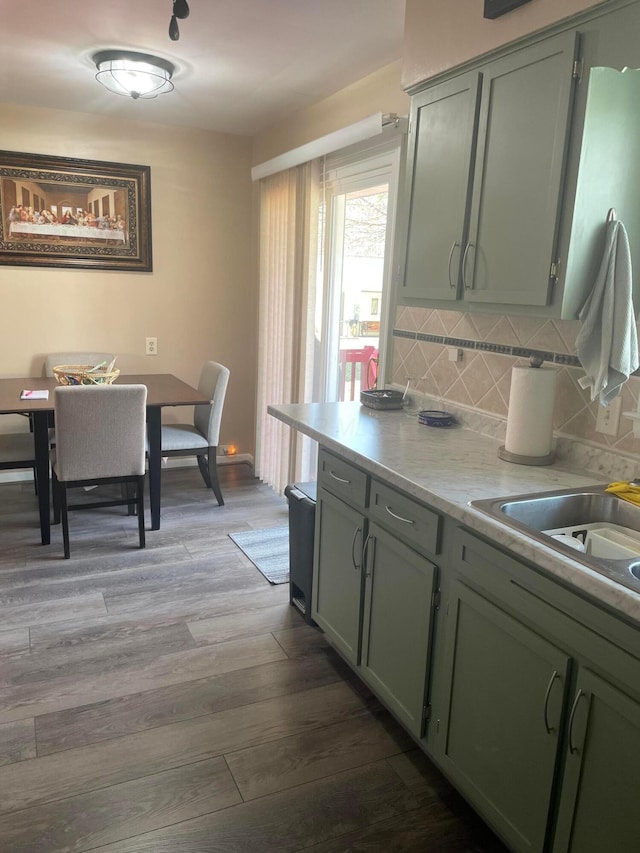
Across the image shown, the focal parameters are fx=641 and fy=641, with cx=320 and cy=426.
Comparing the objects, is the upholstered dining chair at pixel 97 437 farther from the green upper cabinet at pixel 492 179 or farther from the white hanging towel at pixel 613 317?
the white hanging towel at pixel 613 317

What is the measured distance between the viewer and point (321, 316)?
3939 mm

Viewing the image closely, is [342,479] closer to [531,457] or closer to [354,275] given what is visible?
[531,457]

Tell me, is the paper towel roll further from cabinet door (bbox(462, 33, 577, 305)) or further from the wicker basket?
the wicker basket

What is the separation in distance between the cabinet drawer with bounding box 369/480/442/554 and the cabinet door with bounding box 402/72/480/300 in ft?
2.34

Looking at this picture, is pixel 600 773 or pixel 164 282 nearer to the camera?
pixel 600 773

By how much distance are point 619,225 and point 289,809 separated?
1865 millimetres

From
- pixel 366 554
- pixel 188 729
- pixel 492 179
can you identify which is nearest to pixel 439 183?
pixel 492 179

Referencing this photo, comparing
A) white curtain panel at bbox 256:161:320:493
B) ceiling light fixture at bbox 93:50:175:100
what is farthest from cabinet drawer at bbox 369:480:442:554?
ceiling light fixture at bbox 93:50:175:100

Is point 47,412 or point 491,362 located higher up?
point 491,362

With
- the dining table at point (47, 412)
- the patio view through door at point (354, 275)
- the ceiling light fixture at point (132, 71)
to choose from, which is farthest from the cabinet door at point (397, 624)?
the ceiling light fixture at point (132, 71)

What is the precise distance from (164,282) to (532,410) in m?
3.49

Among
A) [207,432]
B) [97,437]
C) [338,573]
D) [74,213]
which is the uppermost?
[74,213]

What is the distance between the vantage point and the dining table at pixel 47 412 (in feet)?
11.2

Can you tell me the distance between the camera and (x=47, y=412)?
11.2ft
